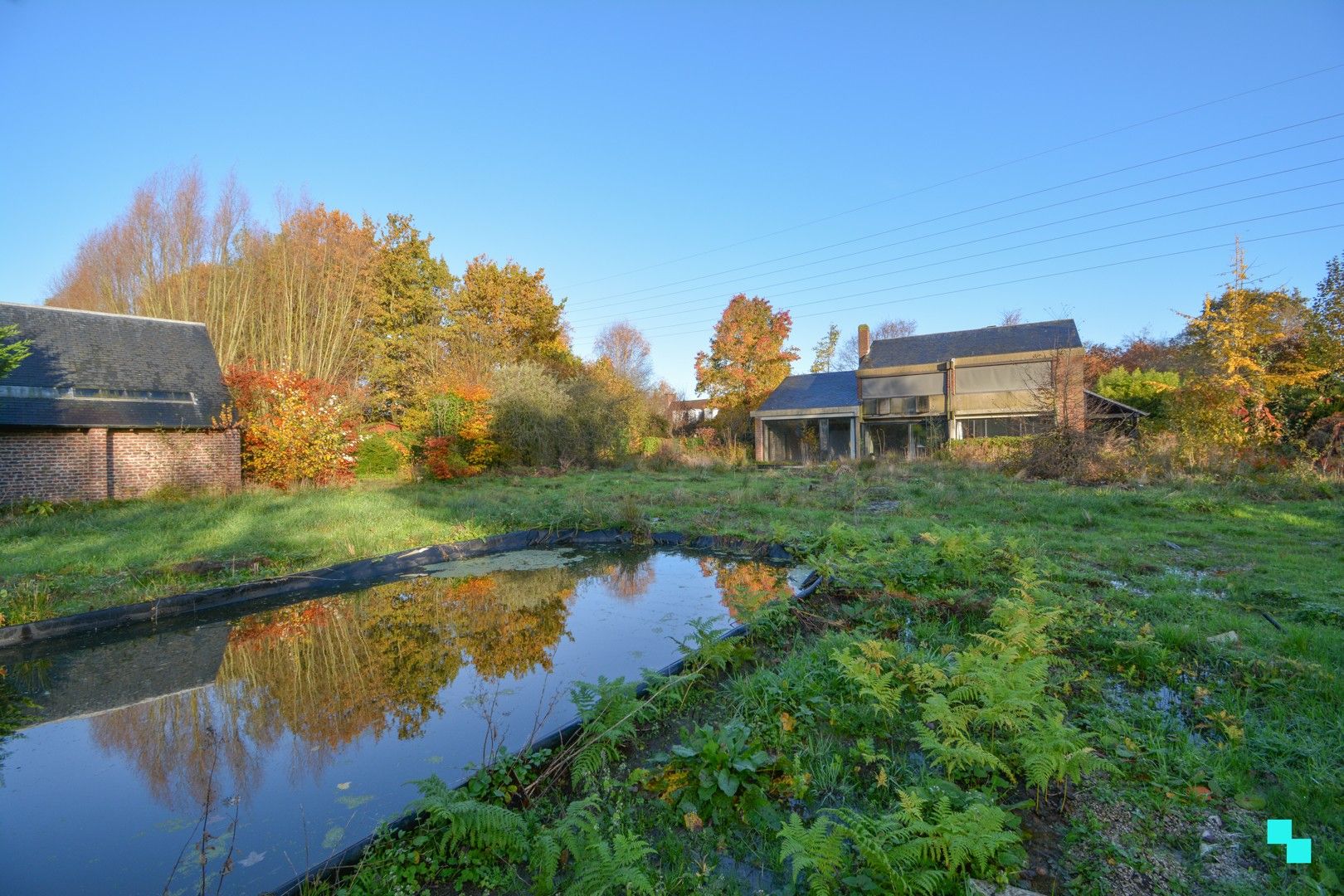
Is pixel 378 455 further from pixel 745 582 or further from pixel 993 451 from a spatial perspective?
pixel 993 451

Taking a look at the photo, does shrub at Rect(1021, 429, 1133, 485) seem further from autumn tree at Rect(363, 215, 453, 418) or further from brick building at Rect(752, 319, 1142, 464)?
autumn tree at Rect(363, 215, 453, 418)

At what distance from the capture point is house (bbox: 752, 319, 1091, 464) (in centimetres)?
2067

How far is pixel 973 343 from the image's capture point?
22.3 metres

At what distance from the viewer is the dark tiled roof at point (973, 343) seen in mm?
20734

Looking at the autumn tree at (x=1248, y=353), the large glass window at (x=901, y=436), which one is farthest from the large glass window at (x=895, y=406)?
the autumn tree at (x=1248, y=353)

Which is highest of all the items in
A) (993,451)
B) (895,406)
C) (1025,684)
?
(895,406)

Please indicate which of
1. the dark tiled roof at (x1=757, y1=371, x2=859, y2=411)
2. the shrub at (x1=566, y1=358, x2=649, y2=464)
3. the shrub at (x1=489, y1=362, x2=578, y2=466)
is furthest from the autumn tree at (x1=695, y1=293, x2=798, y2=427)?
the shrub at (x1=489, y1=362, x2=578, y2=466)

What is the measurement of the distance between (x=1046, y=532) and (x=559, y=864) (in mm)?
7703

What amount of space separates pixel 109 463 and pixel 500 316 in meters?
15.1

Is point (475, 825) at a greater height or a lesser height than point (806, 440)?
lesser

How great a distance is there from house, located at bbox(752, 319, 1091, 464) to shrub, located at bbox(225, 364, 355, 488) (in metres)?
14.8

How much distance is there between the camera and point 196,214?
19344mm

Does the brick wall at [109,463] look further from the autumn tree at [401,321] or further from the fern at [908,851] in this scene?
the fern at [908,851]

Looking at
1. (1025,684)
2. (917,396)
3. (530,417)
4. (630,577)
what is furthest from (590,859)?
(917,396)
